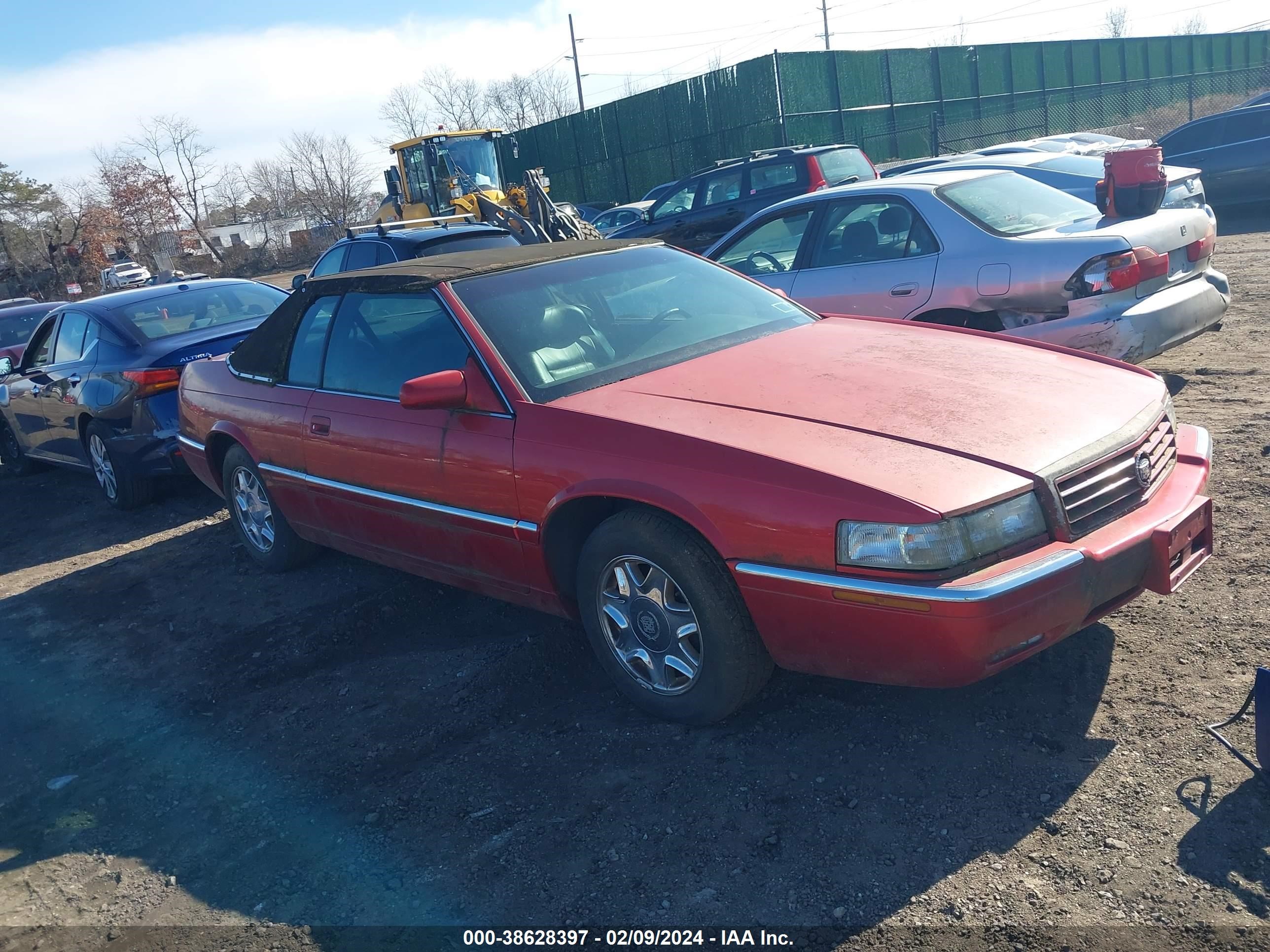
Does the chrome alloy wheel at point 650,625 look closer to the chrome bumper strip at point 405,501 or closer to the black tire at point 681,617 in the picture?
the black tire at point 681,617

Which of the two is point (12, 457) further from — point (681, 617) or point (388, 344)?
point (681, 617)

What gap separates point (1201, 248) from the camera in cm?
635

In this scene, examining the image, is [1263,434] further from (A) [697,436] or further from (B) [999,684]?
(A) [697,436]

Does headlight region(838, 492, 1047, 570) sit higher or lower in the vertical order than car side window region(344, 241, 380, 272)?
lower

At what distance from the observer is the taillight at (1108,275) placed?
5742mm

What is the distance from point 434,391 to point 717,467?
1.21 m

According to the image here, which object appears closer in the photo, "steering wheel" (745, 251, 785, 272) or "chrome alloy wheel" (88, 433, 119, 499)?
"steering wheel" (745, 251, 785, 272)

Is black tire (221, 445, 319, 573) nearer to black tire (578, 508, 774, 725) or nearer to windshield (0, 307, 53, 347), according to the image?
black tire (578, 508, 774, 725)

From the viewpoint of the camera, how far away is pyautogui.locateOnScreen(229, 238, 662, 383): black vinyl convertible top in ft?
14.5

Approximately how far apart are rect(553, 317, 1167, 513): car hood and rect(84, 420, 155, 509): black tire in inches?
202

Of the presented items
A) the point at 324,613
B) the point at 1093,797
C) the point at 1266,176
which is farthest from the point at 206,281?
the point at 1266,176

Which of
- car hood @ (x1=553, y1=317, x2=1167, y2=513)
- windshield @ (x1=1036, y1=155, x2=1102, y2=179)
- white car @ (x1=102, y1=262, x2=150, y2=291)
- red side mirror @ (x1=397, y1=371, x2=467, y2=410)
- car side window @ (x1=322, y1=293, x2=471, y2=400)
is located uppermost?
white car @ (x1=102, y1=262, x2=150, y2=291)

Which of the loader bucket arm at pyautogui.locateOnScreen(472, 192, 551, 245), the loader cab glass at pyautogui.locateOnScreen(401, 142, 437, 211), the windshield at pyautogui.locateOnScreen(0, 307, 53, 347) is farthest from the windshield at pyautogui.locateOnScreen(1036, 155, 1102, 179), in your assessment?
the loader cab glass at pyautogui.locateOnScreen(401, 142, 437, 211)

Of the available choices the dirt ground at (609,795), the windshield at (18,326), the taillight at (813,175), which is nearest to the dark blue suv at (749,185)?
the taillight at (813,175)
